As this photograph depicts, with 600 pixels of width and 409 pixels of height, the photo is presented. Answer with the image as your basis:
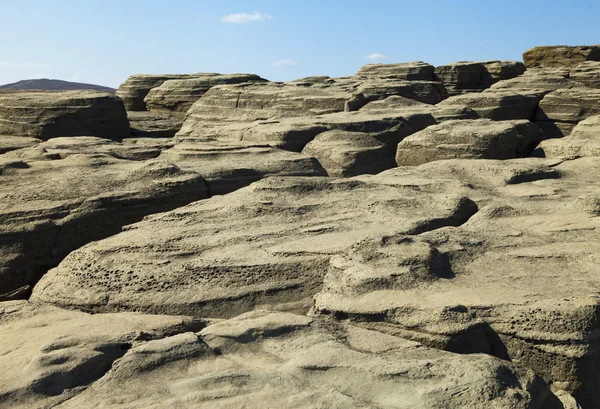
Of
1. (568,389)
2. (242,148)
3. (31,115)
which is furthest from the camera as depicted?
(31,115)

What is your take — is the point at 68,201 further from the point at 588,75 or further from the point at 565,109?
the point at 588,75

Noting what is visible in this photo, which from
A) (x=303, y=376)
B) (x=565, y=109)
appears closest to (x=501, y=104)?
(x=565, y=109)

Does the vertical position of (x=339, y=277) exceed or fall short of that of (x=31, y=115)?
it falls short

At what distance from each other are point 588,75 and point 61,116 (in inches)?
405

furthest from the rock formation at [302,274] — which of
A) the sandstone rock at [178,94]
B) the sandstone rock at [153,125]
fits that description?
the sandstone rock at [178,94]

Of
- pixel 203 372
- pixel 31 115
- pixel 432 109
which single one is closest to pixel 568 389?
pixel 203 372

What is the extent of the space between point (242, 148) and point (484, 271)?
3.18 meters

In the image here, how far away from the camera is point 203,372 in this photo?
2699 mm

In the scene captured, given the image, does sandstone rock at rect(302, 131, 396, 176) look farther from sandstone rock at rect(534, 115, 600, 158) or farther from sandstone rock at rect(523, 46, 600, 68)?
sandstone rock at rect(523, 46, 600, 68)

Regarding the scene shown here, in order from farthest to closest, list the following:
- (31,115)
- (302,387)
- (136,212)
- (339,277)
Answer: (31,115) → (136,212) → (339,277) → (302,387)

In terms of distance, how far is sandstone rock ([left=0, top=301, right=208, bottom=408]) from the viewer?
8.53 feet

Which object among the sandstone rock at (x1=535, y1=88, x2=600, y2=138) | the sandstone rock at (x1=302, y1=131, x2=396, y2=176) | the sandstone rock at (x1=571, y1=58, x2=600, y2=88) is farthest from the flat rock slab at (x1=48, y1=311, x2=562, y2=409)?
the sandstone rock at (x1=571, y1=58, x2=600, y2=88)

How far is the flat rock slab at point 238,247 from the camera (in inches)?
146

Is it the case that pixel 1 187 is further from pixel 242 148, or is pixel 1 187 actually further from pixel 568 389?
pixel 568 389
